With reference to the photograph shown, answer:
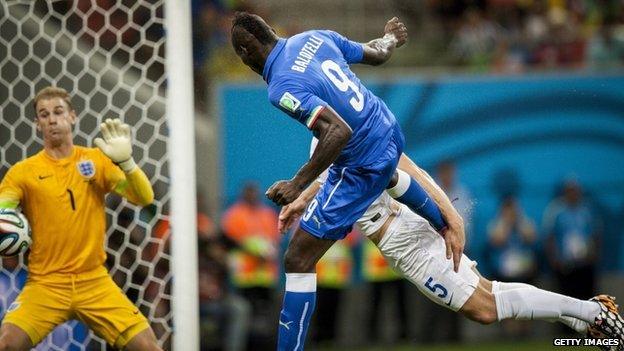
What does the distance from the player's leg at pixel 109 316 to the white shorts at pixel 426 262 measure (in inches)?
60.9

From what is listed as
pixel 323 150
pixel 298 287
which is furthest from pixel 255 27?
pixel 298 287

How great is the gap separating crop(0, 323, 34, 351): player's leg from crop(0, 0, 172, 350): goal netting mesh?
1102mm

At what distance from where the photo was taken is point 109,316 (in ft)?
22.6

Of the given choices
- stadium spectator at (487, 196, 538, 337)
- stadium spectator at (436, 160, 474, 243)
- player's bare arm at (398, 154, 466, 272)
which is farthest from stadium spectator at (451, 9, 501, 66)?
player's bare arm at (398, 154, 466, 272)

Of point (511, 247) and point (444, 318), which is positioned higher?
point (511, 247)

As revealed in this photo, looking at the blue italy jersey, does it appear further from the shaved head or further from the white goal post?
the white goal post

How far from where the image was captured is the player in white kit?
6.58 metres

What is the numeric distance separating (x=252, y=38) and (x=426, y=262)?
5.53 ft

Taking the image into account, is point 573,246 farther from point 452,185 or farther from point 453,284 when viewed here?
point 453,284

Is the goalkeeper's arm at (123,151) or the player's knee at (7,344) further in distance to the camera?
the goalkeeper's arm at (123,151)

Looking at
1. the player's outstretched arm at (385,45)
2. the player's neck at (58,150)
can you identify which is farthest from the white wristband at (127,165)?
the player's outstretched arm at (385,45)

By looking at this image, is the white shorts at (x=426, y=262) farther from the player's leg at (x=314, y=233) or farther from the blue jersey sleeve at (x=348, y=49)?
the blue jersey sleeve at (x=348, y=49)

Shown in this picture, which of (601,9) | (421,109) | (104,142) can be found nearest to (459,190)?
(421,109)

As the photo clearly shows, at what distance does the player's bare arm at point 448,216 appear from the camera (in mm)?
6730
